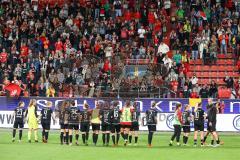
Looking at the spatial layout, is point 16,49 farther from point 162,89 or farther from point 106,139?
point 106,139

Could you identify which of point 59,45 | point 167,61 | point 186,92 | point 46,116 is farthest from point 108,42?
point 46,116

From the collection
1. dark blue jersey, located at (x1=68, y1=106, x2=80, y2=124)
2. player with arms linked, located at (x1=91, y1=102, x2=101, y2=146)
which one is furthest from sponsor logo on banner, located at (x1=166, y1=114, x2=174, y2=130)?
dark blue jersey, located at (x1=68, y1=106, x2=80, y2=124)

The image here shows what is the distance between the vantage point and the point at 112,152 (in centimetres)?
2695

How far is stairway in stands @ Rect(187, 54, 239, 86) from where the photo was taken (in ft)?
142

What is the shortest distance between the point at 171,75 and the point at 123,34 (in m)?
5.77

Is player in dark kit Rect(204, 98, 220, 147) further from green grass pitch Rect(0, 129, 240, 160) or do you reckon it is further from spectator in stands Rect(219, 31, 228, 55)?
spectator in stands Rect(219, 31, 228, 55)

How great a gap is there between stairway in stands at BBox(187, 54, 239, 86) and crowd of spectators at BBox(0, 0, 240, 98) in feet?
1.52

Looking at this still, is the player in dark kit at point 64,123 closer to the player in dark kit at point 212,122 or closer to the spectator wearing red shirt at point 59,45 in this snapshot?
the player in dark kit at point 212,122

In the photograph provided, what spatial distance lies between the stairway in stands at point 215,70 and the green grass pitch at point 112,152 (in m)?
11.4

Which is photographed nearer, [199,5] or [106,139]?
[106,139]

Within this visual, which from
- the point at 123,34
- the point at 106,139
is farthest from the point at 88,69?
the point at 106,139

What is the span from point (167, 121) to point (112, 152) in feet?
34.6

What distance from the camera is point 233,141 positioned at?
33375mm

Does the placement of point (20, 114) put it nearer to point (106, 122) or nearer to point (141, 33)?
point (106, 122)
